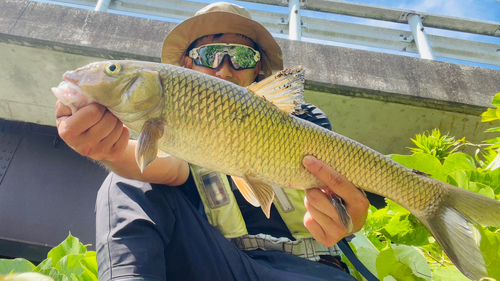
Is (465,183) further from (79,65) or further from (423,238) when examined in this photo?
(79,65)

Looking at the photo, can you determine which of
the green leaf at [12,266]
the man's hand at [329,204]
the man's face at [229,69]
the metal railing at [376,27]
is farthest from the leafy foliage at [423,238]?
the metal railing at [376,27]

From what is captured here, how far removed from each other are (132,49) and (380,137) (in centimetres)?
291

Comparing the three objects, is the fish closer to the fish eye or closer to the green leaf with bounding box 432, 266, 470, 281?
the fish eye

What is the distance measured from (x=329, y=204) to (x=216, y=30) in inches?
55.6

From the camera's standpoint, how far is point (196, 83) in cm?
101

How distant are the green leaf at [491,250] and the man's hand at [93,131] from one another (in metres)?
1.74

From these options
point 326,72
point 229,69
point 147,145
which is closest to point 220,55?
point 229,69

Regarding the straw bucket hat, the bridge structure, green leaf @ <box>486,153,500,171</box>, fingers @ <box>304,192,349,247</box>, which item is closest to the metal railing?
the bridge structure

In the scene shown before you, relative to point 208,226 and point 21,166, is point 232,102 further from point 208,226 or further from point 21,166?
point 21,166

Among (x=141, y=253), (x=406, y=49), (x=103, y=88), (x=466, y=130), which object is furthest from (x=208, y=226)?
(x=406, y=49)

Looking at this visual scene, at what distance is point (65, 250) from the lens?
60.2 inches

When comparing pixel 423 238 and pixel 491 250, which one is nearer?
pixel 491 250

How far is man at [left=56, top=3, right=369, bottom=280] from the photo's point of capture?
1105 millimetres

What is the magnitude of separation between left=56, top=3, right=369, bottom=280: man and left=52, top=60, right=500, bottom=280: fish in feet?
0.24
